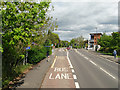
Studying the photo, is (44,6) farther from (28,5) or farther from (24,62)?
(24,62)

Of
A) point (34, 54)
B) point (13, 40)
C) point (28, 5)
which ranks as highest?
point (28, 5)

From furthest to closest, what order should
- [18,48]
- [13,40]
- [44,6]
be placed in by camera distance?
[18,48] → [44,6] → [13,40]

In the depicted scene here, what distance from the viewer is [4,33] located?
734 cm

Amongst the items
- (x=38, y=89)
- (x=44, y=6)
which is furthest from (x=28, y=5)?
(x=38, y=89)

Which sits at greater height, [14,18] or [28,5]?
[28,5]

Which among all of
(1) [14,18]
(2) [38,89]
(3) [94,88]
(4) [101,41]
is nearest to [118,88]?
(3) [94,88]

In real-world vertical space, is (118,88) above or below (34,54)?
below

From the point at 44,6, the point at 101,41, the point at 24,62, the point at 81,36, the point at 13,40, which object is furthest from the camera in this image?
the point at 81,36

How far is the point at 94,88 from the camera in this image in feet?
27.5

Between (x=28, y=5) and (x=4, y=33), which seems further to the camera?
(x=28, y=5)

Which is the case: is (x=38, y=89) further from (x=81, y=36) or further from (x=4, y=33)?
(x=81, y=36)

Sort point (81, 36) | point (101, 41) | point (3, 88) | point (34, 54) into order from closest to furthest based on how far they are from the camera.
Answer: point (3, 88)
point (34, 54)
point (101, 41)
point (81, 36)

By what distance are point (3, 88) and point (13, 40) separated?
10.2 feet

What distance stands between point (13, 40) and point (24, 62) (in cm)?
878
